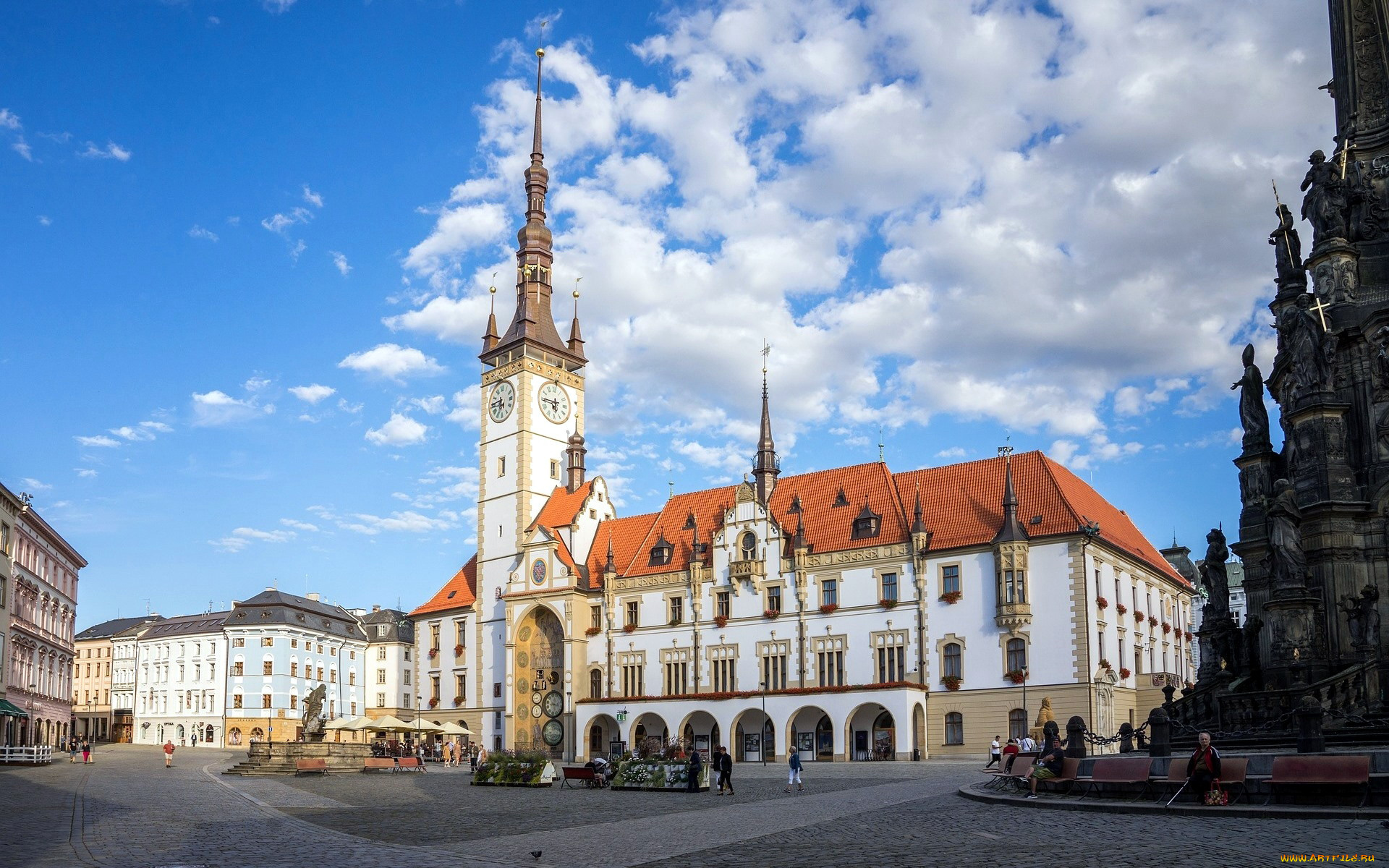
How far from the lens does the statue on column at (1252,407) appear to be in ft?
87.0

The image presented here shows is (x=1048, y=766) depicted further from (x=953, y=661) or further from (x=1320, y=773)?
(x=953, y=661)

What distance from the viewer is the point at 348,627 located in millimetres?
106938

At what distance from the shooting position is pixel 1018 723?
48.5m

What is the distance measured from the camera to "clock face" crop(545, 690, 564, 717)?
62.5m

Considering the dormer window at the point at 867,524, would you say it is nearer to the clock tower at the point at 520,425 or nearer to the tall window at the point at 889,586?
the tall window at the point at 889,586

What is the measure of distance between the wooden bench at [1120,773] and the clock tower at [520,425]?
161ft

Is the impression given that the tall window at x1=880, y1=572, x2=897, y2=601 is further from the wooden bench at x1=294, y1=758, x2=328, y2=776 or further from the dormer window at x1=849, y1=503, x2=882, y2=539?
the wooden bench at x1=294, y1=758, x2=328, y2=776

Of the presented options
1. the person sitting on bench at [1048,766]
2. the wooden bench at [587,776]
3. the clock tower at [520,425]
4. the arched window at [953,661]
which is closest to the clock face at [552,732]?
the clock tower at [520,425]

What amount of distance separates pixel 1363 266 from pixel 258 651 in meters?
89.9

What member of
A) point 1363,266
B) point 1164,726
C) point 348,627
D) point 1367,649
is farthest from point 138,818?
point 348,627

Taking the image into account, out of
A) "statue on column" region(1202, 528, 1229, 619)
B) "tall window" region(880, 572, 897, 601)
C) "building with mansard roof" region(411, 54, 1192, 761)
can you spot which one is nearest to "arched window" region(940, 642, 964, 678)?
"building with mansard roof" region(411, 54, 1192, 761)

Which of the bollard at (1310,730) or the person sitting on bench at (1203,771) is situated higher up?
the bollard at (1310,730)

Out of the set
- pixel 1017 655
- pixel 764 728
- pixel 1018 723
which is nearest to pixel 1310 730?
pixel 1018 723

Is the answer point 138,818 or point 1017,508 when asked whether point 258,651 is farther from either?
point 138,818
